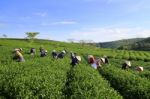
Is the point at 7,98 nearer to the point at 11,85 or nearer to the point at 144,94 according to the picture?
the point at 11,85

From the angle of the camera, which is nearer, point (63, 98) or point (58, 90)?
point (63, 98)

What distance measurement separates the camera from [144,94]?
61.7 feet

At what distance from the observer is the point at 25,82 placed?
18203 millimetres

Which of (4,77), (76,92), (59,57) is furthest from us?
(59,57)

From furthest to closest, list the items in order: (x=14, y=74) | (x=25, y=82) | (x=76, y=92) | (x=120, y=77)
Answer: (x=120, y=77)
(x=14, y=74)
(x=25, y=82)
(x=76, y=92)

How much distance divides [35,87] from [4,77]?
383 cm

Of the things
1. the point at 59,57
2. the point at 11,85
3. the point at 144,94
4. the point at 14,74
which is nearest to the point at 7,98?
the point at 11,85

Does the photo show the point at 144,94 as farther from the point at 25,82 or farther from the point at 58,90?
the point at 25,82

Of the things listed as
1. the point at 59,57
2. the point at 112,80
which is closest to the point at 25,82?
the point at 112,80

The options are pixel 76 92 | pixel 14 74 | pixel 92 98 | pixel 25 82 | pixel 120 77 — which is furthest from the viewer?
pixel 120 77

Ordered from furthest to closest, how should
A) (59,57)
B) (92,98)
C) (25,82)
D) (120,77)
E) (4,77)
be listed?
(59,57) < (120,77) < (4,77) < (25,82) < (92,98)

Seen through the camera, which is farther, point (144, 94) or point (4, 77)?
point (4, 77)

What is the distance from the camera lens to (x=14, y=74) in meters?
21.4

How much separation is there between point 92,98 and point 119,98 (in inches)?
84.6
